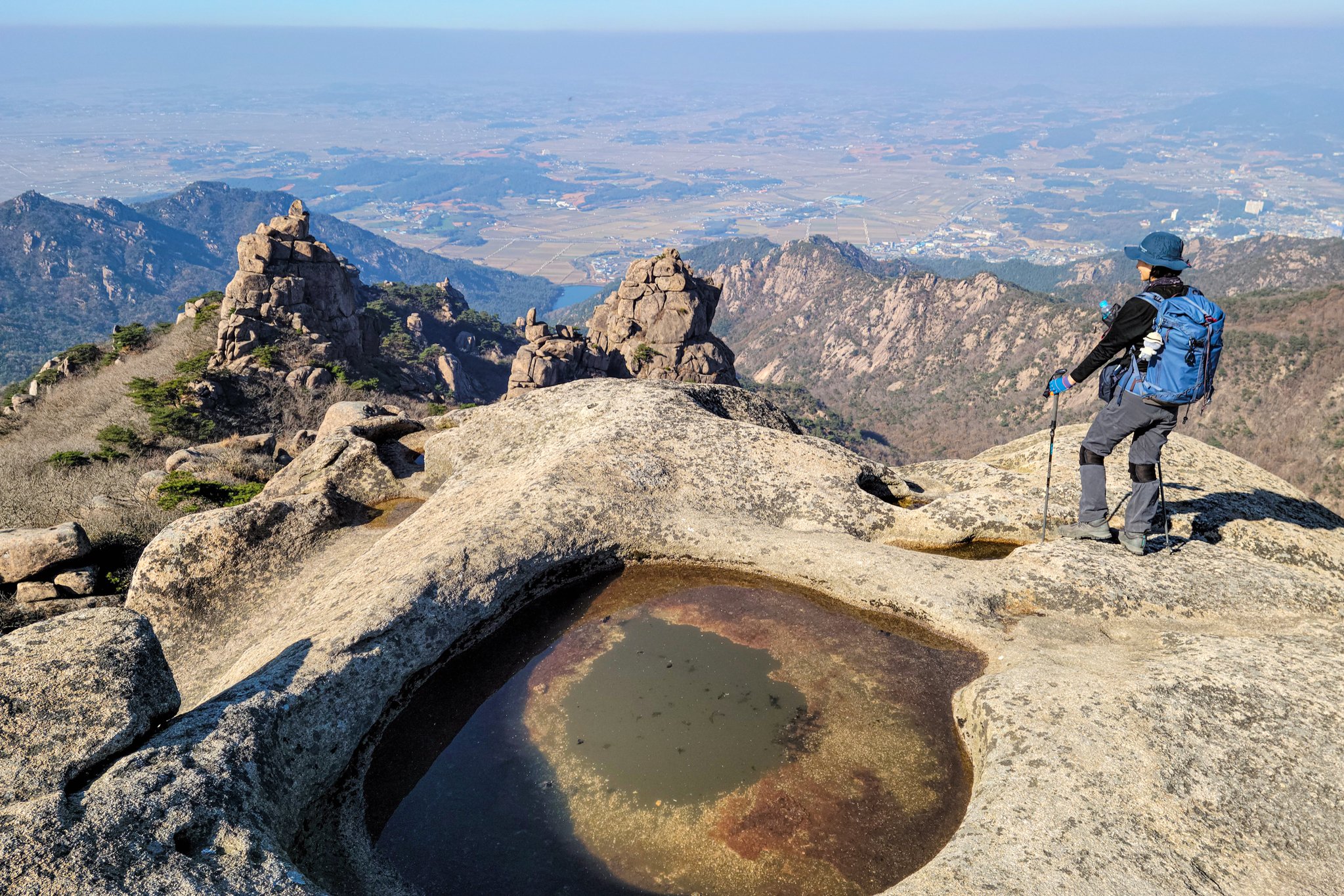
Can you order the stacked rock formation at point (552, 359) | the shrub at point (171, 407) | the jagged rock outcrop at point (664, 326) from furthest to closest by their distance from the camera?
the jagged rock outcrop at point (664, 326)
the stacked rock formation at point (552, 359)
the shrub at point (171, 407)

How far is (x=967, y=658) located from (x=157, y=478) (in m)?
17.1

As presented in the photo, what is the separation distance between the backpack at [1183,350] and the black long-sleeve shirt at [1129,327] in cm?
8

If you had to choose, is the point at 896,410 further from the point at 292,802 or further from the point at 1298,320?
the point at 292,802

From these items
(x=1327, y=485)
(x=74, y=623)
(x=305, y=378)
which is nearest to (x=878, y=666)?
(x=74, y=623)

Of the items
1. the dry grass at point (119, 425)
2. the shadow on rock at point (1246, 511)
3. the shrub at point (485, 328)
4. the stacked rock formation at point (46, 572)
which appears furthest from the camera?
the shrub at point (485, 328)

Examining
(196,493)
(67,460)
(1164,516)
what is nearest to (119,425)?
(67,460)

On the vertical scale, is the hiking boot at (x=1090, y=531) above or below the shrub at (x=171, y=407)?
above

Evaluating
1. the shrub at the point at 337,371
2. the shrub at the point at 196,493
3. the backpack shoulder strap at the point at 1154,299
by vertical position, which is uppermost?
the backpack shoulder strap at the point at 1154,299

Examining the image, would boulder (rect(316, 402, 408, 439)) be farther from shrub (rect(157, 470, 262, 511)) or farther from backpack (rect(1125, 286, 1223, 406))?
backpack (rect(1125, 286, 1223, 406))

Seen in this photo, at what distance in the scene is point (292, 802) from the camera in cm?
660

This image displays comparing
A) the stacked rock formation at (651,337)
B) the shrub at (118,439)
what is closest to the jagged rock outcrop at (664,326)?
the stacked rock formation at (651,337)

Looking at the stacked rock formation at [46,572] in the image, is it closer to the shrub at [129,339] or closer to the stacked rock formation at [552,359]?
the shrub at [129,339]

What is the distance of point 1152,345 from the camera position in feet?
31.6

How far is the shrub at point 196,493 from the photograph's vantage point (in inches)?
630
